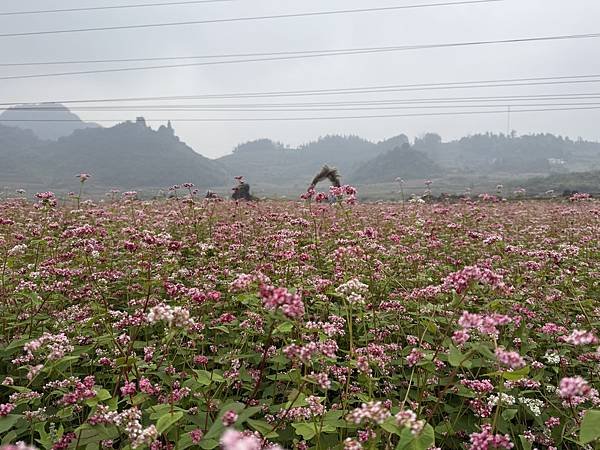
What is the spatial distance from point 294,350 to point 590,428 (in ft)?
5.82

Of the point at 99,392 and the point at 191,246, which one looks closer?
the point at 99,392

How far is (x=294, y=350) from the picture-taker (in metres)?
2.51

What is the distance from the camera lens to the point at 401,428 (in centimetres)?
239

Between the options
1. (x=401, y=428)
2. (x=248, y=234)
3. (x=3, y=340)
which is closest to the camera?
(x=401, y=428)

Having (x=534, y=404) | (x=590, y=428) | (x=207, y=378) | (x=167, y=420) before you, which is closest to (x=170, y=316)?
(x=167, y=420)

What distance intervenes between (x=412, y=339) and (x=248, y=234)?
5.12m

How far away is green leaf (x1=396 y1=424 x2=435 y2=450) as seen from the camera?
2365mm

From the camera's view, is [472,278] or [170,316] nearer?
[170,316]

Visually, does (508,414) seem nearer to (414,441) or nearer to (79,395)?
(414,441)

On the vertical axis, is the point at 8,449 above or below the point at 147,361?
above

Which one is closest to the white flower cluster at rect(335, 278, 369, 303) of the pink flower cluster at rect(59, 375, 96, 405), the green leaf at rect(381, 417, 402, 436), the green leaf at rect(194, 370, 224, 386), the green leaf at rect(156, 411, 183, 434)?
the green leaf at rect(381, 417, 402, 436)

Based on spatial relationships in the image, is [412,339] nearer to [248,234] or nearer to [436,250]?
[436,250]

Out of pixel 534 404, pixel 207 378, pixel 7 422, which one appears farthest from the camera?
pixel 534 404

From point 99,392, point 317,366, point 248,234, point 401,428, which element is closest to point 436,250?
point 248,234
